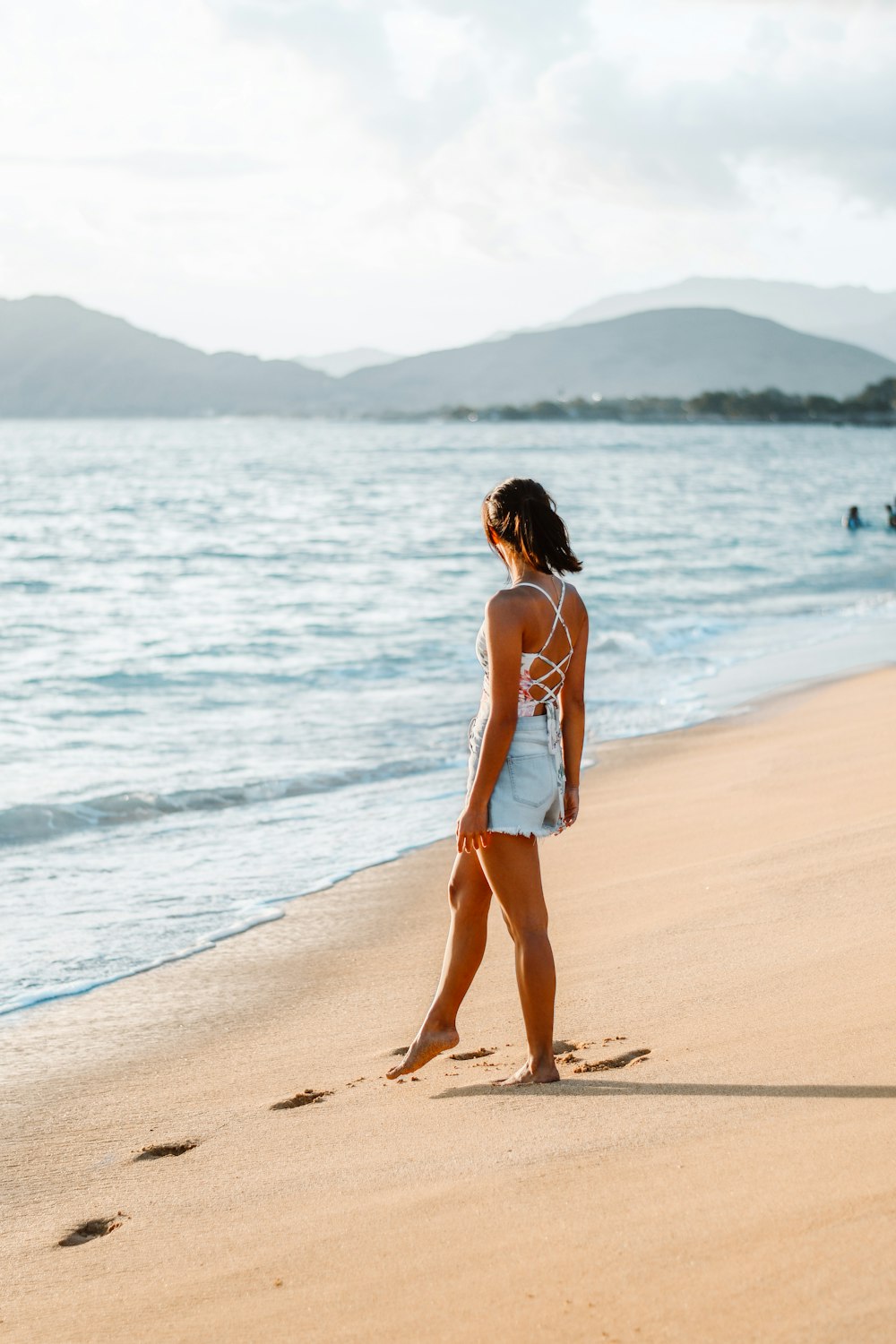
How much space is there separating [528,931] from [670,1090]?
613 millimetres

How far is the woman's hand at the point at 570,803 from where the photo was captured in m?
3.79

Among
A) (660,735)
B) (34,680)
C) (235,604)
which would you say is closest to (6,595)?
(235,604)

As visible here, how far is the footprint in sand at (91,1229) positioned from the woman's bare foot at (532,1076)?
3.57 feet

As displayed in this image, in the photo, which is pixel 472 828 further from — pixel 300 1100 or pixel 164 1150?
pixel 164 1150

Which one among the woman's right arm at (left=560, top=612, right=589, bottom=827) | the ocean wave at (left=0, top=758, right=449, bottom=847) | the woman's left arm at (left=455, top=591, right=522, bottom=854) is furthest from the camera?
the ocean wave at (left=0, top=758, right=449, bottom=847)

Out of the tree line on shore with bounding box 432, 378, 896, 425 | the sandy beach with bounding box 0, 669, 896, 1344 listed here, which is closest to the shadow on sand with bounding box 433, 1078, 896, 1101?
the sandy beach with bounding box 0, 669, 896, 1344

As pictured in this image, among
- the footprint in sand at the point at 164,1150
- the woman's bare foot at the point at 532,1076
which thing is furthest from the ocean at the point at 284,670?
the woman's bare foot at the point at 532,1076

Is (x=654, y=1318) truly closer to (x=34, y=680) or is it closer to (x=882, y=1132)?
(x=882, y=1132)

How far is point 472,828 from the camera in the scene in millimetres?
3590

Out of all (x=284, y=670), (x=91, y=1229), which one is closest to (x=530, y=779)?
(x=91, y=1229)

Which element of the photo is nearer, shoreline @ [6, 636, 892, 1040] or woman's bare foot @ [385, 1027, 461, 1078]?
woman's bare foot @ [385, 1027, 461, 1078]

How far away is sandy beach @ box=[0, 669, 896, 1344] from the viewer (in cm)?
243

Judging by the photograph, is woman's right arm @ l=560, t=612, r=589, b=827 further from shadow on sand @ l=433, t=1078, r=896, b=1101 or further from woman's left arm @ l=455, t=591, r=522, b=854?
shadow on sand @ l=433, t=1078, r=896, b=1101

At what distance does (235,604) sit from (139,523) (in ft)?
67.7
